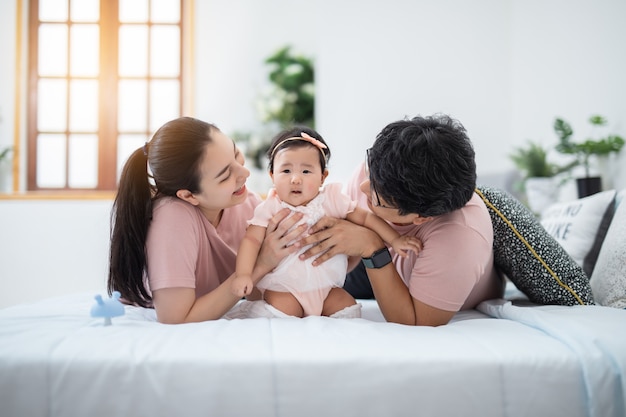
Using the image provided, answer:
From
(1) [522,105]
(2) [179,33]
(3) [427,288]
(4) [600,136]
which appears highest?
(2) [179,33]

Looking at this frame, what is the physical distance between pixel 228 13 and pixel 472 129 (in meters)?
2.31

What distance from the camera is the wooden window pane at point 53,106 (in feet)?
14.7

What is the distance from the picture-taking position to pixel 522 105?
4.02m

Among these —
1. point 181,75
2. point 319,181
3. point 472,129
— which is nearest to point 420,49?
point 472,129

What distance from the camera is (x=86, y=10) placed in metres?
4.50

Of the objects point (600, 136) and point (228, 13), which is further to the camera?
point (228, 13)

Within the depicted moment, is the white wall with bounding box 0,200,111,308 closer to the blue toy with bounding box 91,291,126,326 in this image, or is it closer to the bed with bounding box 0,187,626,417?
the blue toy with bounding box 91,291,126,326

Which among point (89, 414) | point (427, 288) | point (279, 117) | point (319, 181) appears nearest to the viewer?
point (89, 414)

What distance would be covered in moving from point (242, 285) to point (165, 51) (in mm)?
3687

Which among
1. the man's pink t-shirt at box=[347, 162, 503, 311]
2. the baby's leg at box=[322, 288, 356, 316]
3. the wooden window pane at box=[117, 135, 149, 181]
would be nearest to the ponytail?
the baby's leg at box=[322, 288, 356, 316]

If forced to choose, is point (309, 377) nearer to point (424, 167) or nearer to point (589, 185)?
point (424, 167)

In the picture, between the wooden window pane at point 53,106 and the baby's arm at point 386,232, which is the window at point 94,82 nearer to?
the wooden window pane at point 53,106

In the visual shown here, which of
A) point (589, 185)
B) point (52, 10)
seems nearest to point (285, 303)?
point (589, 185)

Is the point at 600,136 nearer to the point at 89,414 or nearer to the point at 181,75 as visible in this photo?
the point at 89,414
